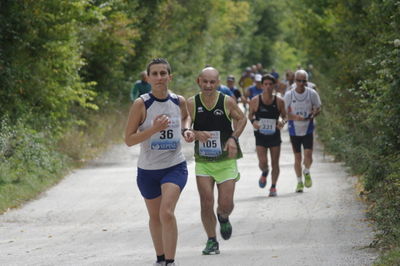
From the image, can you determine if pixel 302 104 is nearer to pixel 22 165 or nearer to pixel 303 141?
pixel 303 141

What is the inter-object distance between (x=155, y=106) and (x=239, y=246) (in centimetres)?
302

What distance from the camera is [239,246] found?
11.1 metres

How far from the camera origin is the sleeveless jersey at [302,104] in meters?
16.5

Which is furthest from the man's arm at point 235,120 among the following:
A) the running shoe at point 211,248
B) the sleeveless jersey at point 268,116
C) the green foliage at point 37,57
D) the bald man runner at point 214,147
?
the green foliage at point 37,57

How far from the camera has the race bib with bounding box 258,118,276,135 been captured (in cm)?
1595

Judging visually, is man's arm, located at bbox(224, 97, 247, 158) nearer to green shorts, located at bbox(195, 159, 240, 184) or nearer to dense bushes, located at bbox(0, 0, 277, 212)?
green shorts, located at bbox(195, 159, 240, 184)

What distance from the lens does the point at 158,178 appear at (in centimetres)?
883

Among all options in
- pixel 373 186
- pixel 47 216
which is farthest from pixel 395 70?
pixel 47 216

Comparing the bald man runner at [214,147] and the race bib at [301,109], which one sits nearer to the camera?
the bald man runner at [214,147]

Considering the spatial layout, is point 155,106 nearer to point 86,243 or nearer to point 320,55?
point 86,243

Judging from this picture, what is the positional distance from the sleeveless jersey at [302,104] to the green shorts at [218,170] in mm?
6231

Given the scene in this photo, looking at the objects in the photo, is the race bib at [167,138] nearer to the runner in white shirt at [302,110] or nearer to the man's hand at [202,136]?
the man's hand at [202,136]

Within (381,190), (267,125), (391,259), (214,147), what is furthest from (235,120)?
(267,125)

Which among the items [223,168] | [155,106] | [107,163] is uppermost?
[155,106]
